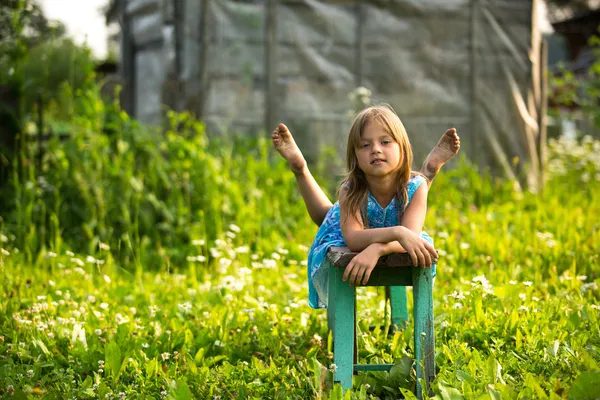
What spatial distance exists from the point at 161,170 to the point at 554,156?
228 inches

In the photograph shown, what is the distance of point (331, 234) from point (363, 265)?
1.55ft

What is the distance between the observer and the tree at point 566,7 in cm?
2710

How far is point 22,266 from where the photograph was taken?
4.27 meters

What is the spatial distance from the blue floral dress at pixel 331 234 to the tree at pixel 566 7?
26.4m

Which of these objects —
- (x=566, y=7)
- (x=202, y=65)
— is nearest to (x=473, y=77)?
(x=202, y=65)

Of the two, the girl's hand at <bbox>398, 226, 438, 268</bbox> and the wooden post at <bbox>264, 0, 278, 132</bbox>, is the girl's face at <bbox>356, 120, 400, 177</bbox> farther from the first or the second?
the wooden post at <bbox>264, 0, 278, 132</bbox>

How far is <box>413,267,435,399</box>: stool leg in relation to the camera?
251 centimetres

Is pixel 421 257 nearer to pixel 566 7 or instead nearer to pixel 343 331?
pixel 343 331

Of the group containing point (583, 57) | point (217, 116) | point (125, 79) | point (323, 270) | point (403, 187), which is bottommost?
point (323, 270)

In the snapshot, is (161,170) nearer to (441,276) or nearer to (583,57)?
(441,276)

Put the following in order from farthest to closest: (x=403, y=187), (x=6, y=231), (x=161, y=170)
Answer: (x=161, y=170) < (x=6, y=231) < (x=403, y=187)

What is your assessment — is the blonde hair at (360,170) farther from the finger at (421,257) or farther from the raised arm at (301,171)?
the finger at (421,257)

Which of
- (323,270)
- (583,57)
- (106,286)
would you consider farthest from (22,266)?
(583,57)

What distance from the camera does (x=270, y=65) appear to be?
673 cm
